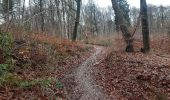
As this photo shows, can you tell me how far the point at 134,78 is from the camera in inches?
525

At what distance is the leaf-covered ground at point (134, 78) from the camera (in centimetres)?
1185

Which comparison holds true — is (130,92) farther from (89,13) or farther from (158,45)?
(89,13)

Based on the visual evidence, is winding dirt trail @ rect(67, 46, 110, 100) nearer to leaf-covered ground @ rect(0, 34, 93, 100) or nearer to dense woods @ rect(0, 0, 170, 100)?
dense woods @ rect(0, 0, 170, 100)

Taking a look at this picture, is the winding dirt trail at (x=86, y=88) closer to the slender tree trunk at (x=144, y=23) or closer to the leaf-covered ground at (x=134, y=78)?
the leaf-covered ground at (x=134, y=78)

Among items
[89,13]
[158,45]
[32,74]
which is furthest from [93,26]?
[32,74]

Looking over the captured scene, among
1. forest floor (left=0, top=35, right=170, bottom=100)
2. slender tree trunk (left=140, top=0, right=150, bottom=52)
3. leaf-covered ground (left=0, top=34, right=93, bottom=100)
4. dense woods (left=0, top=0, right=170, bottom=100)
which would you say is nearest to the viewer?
leaf-covered ground (left=0, top=34, right=93, bottom=100)

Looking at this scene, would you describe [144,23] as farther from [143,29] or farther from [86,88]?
[86,88]

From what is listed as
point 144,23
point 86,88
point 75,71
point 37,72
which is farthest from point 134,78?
point 144,23

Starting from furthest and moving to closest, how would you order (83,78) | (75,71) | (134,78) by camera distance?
1. (75,71)
2. (83,78)
3. (134,78)

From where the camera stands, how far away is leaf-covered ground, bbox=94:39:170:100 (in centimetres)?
1185

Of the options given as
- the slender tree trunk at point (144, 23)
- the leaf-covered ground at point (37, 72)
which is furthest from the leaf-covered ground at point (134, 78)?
the slender tree trunk at point (144, 23)

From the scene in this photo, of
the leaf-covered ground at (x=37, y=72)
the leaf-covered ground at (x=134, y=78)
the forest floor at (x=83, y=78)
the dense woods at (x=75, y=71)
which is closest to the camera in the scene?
the leaf-covered ground at (x=37, y=72)

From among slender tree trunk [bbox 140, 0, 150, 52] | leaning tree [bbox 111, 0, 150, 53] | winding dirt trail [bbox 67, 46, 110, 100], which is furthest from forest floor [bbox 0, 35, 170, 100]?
slender tree trunk [bbox 140, 0, 150, 52]

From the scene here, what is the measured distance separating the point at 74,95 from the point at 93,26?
57.1m
